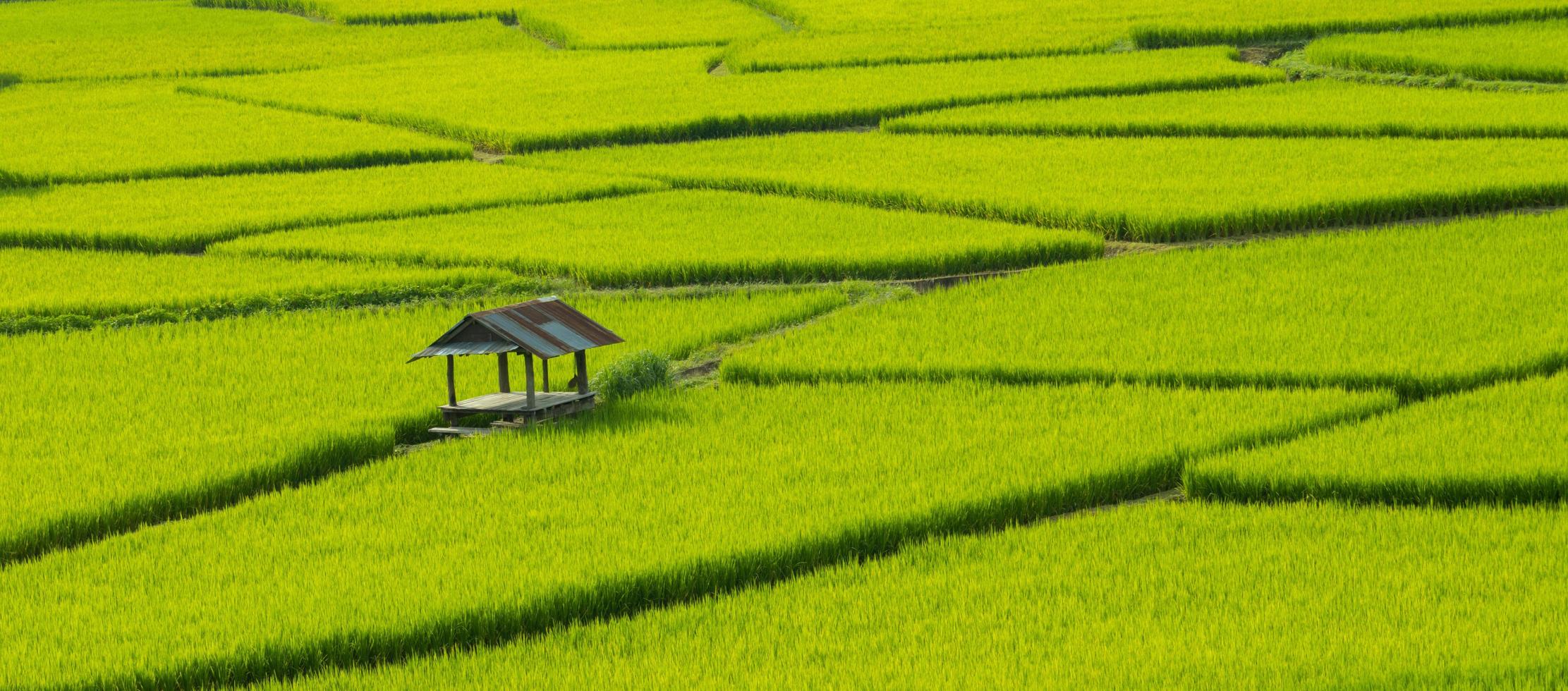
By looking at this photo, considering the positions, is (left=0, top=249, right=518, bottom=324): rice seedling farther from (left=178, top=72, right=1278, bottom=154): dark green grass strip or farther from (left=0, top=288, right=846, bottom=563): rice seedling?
(left=178, top=72, right=1278, bottom=154): dark green grass strip

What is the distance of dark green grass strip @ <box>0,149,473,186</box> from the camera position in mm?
17766

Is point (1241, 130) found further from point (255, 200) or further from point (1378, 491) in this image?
point (1378, 491)

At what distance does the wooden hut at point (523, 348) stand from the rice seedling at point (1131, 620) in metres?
2.77

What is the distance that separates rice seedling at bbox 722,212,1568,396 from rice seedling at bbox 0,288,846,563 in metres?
1.09

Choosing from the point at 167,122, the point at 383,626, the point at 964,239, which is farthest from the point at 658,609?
the point at 167,122

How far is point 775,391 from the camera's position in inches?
365

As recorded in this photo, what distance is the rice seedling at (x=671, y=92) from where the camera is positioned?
63.4 feet

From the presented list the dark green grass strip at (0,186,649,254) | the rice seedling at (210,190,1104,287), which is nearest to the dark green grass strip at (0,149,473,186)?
the dark green grass strip at (0,186,649,254)

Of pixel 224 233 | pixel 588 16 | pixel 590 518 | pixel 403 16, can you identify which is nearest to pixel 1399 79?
pixel 224 233

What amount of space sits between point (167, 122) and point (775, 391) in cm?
1467

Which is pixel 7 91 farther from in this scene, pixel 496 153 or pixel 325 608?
pixel 325 608

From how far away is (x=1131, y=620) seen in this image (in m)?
5.77

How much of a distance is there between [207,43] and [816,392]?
25157 mm

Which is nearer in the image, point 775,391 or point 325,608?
point 325,608
